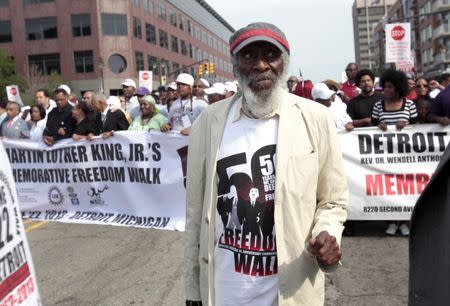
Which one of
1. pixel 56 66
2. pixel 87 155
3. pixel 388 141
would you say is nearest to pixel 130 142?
pixel 87 155

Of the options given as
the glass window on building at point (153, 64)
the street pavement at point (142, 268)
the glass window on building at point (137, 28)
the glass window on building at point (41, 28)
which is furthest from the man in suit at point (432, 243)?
the glass window on building at point (153, 64)

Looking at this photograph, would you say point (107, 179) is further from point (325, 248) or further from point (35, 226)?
point (325, 248)

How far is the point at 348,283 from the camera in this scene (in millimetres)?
4574

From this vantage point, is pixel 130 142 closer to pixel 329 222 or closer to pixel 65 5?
pixel 329 222

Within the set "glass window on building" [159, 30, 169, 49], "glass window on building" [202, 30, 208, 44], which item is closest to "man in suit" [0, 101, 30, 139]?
"glass window on building" [159, 30, 169, 49]

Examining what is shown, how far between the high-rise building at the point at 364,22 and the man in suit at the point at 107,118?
521 ft

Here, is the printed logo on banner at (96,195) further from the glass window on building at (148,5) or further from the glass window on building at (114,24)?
the glass window on building at (148,5)

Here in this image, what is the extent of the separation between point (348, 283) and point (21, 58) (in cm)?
5998

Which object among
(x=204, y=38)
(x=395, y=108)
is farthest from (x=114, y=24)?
(x=395, y=108)

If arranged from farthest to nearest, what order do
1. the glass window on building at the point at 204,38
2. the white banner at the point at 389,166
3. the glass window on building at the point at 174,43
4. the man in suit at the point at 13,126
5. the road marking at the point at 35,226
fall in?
the glass window on building at the point at 204,38 < the glass window on building at the point at 174,43 < the man in suit at the point at 13,126 < the road marking at the point at 35,226 < the white banner at the point at 389,166

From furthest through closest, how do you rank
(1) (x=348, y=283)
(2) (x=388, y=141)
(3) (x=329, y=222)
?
(2) (x=388, y=141) < (1) (x=348, y=283) < (3) (x=329, y=222)

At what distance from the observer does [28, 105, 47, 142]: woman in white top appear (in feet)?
28.1

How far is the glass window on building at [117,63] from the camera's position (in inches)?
2221

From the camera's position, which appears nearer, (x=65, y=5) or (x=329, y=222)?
(x=329, y=222)
